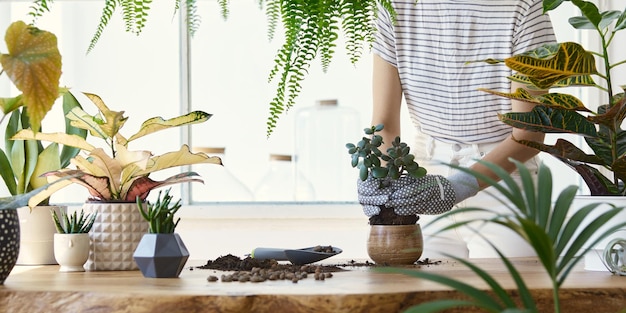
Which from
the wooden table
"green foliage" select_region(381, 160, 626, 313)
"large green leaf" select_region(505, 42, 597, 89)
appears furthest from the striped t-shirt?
"green foliage" select_region(381, 160, 626, 313)

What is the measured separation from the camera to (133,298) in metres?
1.13

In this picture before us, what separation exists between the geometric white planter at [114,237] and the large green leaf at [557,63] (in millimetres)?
783

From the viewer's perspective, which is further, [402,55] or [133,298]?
[402,55]

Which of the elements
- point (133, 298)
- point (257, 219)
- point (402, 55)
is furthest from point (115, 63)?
point (133, 298)

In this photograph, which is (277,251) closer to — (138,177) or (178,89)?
(138,177)

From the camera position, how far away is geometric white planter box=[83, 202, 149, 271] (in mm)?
1586

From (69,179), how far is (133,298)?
0.53m

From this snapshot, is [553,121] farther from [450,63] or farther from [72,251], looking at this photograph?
[72,251]

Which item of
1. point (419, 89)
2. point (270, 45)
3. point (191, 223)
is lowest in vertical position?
point (191, 223)

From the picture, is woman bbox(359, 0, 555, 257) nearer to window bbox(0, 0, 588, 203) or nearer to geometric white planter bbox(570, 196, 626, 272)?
geometric white planter bbox(570, 196, 626, 272)

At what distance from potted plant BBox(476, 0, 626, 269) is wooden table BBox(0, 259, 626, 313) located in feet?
0.65

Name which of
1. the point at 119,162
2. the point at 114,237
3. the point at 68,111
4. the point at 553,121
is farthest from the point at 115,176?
the point at 553,121

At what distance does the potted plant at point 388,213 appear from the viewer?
1.60 metres

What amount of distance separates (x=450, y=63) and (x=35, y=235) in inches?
47.5
